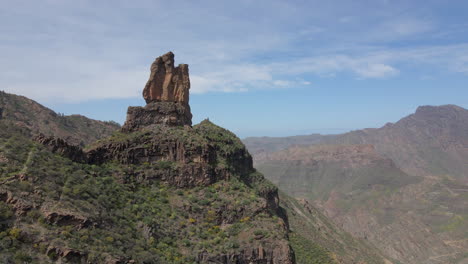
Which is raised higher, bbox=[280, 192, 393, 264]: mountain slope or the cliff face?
the cliff face

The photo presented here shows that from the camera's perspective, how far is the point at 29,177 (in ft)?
118

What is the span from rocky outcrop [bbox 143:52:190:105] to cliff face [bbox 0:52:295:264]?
66 centimetres

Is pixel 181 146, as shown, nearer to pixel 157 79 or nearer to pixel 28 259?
pixel 157 79

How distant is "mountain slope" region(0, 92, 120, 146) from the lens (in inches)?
4502

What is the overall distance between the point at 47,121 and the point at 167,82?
8264cm

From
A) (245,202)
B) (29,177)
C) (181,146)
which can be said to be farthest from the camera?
(181,146)

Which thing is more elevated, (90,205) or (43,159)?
(43,159)

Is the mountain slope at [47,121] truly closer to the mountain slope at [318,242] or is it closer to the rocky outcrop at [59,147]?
the rocky outcrop at [59,147]

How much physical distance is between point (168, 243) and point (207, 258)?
4.54m

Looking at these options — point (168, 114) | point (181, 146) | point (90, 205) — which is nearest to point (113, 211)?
point (90, 205)

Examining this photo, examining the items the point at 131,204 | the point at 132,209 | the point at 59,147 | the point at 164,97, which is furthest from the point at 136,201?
the point at 164,97

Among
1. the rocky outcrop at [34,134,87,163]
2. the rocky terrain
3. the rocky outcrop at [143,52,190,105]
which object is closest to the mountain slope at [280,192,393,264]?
the rocky terrain

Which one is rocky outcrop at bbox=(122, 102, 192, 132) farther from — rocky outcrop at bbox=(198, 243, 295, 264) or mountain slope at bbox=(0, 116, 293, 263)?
rocky outcrop at bbox=(198, 243, 295, 264)

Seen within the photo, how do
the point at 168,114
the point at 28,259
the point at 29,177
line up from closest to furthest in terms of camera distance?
the point at 28,259 < the point at 29,177 < the point at 168,114
